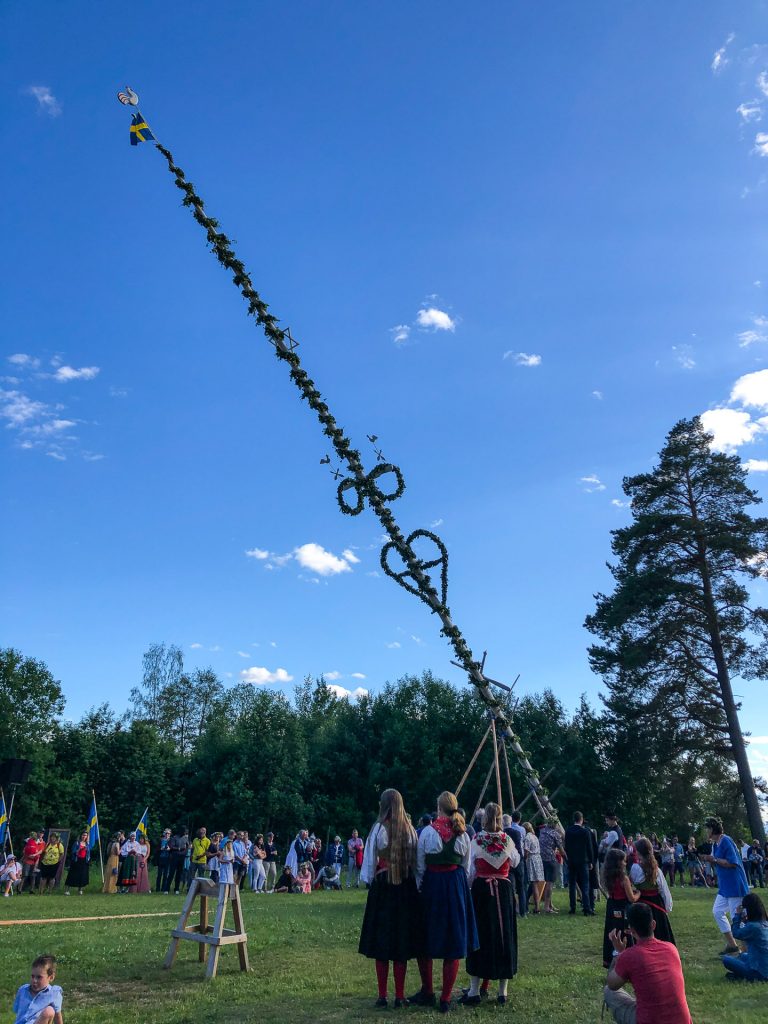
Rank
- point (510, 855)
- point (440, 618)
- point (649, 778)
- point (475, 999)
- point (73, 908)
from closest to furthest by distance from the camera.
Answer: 1. point (475, 999)
2. point (510, 855)
3. point (440, 618)
4. point (73, 908)
5. point (649, 778)

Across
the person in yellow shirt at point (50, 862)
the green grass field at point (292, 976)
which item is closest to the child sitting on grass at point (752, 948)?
the green grass field at point (292, 976)

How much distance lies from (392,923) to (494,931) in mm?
1113

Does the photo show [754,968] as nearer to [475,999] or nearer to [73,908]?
[475,999]

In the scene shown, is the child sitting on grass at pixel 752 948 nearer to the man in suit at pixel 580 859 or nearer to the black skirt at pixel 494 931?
the black skirt at pixel 494 931

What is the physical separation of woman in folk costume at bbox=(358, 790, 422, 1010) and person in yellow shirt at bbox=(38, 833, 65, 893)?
18816 mm

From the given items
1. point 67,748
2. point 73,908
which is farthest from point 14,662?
point 73,908

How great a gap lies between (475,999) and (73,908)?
40.9ft

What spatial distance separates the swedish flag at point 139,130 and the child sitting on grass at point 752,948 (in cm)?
1151

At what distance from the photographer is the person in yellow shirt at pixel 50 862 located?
73.0ft

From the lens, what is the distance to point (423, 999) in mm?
6992

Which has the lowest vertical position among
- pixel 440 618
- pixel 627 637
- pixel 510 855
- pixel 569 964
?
pixel 569 964

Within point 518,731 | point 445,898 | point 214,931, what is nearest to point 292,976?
point 214,931

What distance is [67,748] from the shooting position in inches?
1577

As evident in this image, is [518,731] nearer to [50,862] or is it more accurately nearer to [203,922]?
[50,862]
